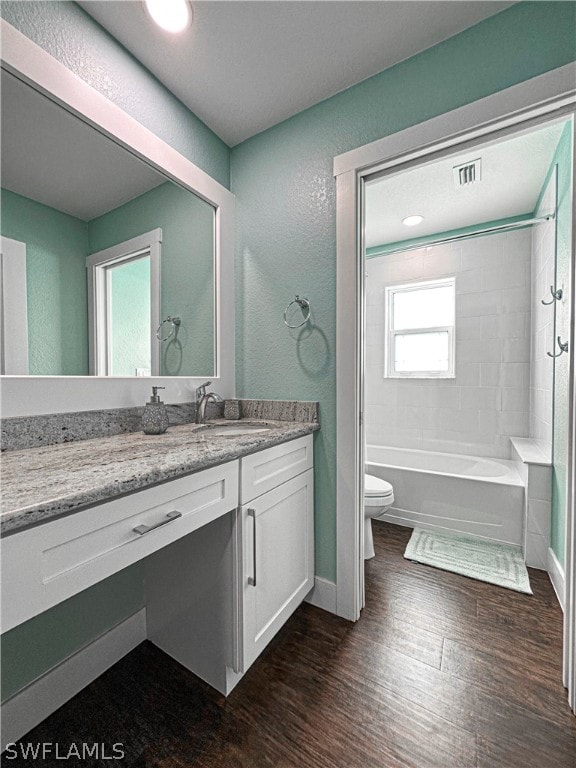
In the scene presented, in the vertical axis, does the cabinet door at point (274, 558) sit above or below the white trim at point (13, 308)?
below

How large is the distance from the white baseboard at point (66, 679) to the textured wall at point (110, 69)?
207 centimetres

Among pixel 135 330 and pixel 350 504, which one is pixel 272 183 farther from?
pixel 350 504

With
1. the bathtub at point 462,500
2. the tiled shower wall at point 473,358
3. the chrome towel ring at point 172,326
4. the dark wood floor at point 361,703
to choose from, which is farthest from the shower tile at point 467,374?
the chrome towel ring at point 172,326

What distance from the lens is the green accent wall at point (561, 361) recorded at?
65.2 inches

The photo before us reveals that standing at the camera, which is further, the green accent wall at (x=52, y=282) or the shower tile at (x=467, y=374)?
the shower tile at (x=467, y=374)

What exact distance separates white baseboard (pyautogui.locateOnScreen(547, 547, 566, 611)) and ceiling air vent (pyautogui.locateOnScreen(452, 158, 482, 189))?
2274 mm

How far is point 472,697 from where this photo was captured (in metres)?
1.17

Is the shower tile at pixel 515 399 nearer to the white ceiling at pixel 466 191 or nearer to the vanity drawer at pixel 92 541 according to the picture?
the white ceiling at pixel 466 191

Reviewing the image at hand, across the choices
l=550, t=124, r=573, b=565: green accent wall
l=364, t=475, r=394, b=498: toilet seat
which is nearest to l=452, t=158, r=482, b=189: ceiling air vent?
l=550, t=124, r=573, b=565: green accent wall

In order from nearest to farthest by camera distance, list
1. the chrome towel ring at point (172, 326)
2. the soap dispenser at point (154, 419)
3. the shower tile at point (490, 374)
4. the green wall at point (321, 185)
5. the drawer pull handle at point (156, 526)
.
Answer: the drawer pull handle at point (156, 526) → the green wall at point (321, 185) → the soap dispenser at point (154, 419) → the chrome towel ring at point (172, 326) → the shower tile at point (490, 374)

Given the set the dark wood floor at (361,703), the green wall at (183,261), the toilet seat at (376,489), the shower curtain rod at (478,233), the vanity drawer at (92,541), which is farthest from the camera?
the shower curtain rod at (478,233)

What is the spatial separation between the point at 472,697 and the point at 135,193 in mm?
2297

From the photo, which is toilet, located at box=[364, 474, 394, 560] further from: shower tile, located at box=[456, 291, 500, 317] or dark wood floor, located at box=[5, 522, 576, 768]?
shower tile, located at box=[456, 291, 500, 317]

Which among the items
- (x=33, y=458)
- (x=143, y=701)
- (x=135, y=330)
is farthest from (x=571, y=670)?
(x=135, y=330)
